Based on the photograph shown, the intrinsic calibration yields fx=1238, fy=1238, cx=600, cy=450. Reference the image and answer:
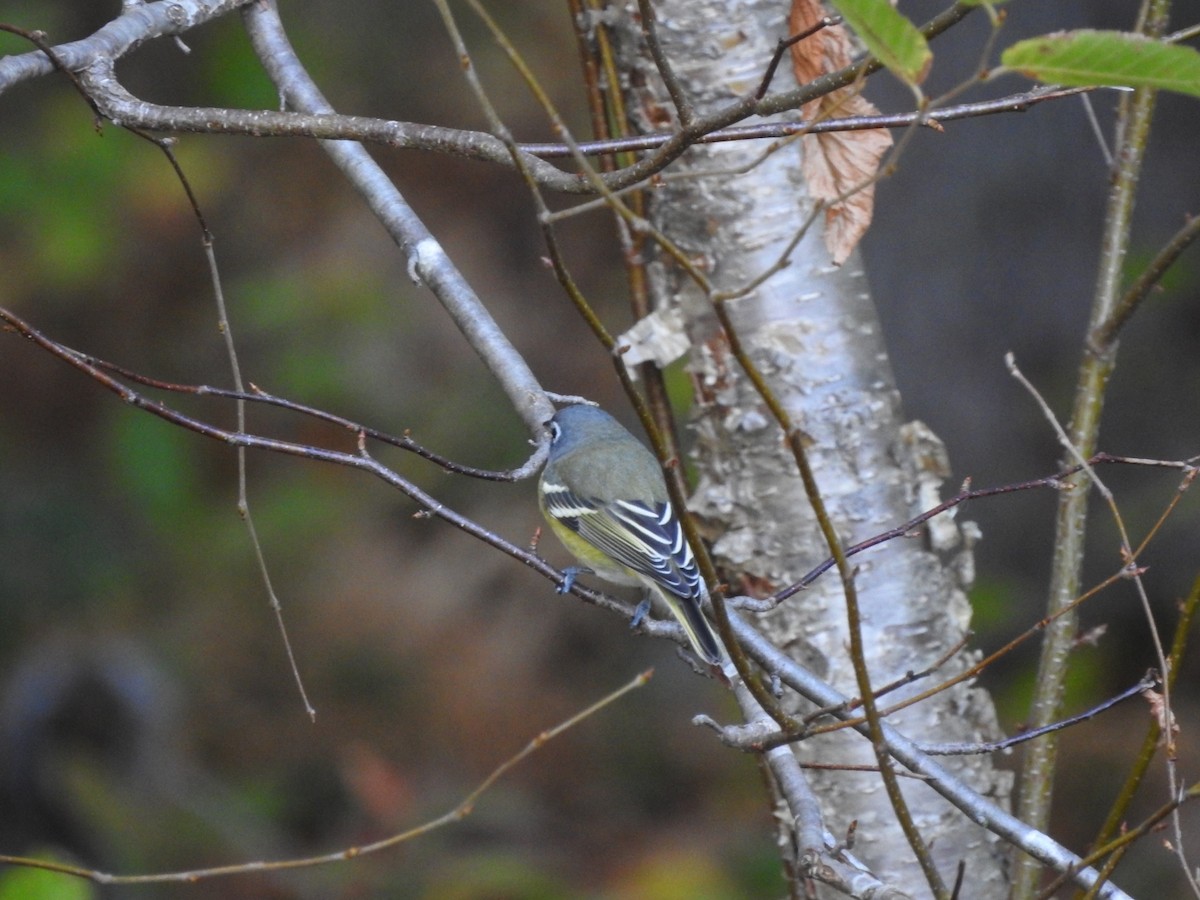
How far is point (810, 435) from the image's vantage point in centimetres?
258

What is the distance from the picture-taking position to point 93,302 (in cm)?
636

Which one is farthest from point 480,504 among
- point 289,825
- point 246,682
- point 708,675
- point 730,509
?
point 708,675

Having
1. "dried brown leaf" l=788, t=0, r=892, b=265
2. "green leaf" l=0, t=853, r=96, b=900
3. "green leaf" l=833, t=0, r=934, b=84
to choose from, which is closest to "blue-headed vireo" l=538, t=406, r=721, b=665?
"dried brown leaf" l=788, t=0, r=892, b=265

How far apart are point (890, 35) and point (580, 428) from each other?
2039 mm

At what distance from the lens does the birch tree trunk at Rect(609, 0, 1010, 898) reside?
2.56 meters

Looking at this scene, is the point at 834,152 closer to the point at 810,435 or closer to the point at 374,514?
the point at 810,435

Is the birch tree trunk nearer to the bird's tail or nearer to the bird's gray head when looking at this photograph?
the bird's tail

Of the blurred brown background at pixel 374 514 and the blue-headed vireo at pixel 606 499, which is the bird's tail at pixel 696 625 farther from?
the blurred brown background at pixel 374 514

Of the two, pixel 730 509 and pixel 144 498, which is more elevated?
pixel 730 509

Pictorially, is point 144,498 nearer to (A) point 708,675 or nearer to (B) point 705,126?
(A) point 708,675

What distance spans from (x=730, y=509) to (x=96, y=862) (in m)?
3.57

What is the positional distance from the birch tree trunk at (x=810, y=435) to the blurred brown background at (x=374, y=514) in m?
2.07

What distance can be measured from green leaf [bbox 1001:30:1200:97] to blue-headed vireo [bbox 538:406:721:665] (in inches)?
66.4

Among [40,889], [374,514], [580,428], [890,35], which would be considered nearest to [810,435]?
[580,428]
